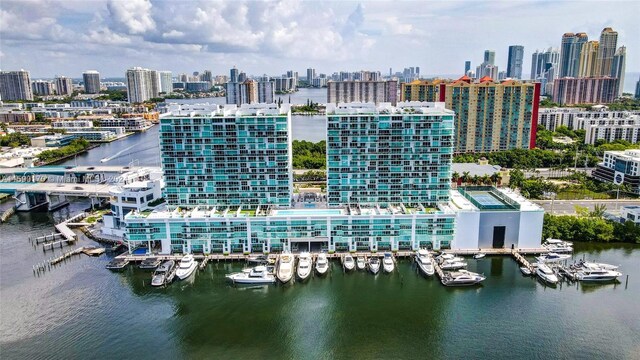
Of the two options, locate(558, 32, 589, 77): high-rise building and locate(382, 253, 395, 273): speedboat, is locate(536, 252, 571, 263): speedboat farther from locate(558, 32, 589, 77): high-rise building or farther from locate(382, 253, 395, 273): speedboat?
locate(558, 32, 589, 77): high-rise building

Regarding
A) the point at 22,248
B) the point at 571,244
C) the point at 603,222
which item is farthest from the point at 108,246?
the point at 603,222

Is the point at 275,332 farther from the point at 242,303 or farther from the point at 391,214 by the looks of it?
the point at 391,214

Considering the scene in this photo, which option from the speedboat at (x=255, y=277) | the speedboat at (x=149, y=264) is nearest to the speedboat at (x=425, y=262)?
the speedboat at (x=255, y=277)

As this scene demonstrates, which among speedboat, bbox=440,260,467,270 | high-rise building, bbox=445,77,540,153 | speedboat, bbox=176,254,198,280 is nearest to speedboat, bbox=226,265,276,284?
speedboat, bbox=176,254,198,280

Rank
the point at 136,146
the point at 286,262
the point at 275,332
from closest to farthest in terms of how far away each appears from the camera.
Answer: the point at 275,332
the point at 286,262
the point at 136,146

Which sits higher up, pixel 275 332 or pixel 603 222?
pixel 603 222

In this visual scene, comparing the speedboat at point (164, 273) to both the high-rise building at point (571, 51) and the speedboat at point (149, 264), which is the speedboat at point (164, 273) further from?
the high-rise building at point (571, 51)

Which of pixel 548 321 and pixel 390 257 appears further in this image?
pixel 390 257
